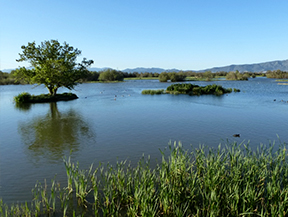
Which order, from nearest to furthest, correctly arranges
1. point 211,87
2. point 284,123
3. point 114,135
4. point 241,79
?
1. point 114,135
2. point 284,123
3. point 211,87
4. point 241,79

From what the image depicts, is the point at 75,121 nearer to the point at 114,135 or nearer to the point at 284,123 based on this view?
the point at 114,135

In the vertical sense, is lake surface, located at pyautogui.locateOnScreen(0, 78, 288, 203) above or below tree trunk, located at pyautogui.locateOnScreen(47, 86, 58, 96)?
below

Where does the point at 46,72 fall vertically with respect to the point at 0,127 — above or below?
above

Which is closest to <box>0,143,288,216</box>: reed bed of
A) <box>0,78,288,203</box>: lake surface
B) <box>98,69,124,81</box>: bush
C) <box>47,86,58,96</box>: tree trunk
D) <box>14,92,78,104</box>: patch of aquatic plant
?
<box>0,78,288,203</box>: lake surface

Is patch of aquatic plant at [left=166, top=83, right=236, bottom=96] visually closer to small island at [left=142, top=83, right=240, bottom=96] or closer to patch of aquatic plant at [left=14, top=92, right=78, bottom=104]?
small island at [left=142, top=83, right=240, bottom=96]

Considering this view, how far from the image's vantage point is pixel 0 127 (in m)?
15.9

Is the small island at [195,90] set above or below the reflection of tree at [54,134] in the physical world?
above

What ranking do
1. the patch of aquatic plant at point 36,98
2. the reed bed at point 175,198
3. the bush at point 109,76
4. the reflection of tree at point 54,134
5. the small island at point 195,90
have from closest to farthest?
1. the reed bed at point 175,198
2. the reflection of tree at point 54,134
3. the patch of aquatic plant at point 36,98
4. the small island at point 195,90
5. the bush at point 109,76

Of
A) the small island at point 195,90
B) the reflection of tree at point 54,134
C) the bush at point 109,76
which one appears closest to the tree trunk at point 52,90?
the reflection of tree at point 54,134

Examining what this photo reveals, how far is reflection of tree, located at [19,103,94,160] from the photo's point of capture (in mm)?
11047

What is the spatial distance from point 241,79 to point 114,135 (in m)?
81.9

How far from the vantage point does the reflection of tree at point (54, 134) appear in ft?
36.2

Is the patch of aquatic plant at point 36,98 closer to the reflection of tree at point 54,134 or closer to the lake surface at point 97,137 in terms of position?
the lake surface at point 97,137

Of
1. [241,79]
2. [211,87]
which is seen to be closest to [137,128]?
[211,87]
